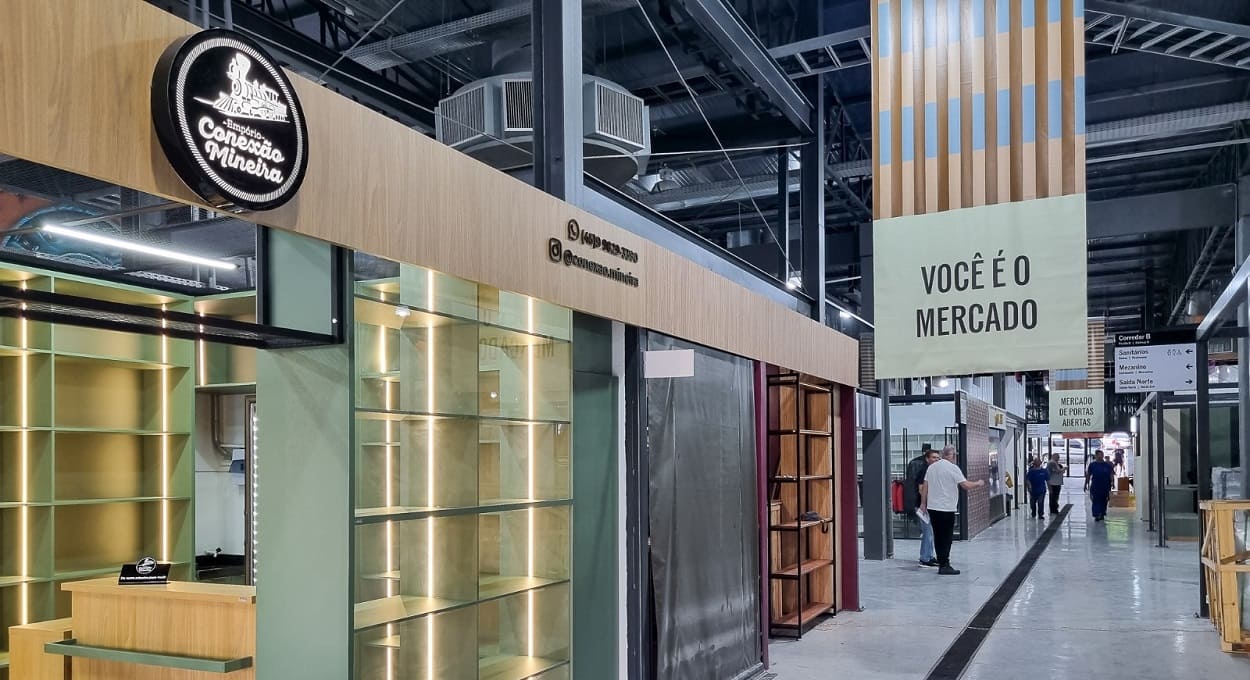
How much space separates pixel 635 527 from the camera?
17.8ft

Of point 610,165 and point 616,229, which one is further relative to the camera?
point 610,165

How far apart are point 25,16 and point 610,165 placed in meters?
4.55

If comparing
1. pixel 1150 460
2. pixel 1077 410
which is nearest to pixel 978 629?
pixel 1150 460

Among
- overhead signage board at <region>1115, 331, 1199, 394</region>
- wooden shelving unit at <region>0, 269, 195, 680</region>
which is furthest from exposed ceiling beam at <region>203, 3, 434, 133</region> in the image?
overhead signage board at <region>1115, 331, 1199, 394</region>

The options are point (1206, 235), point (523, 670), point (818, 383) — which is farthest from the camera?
point (1206, 235)

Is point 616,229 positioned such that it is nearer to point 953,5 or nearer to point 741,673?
point 953,5

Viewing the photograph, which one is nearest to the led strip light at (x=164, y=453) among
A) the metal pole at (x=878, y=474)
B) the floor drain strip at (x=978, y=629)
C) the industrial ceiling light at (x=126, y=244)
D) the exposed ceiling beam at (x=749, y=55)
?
the industrial ceiling light at (x=126, y=244)

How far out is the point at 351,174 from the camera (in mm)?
→ 3324

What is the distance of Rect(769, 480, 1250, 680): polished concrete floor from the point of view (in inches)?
277

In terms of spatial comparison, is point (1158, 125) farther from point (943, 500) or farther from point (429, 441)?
point (429, 441)

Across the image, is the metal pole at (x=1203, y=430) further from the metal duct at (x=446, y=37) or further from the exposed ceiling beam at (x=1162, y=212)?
the metal duct at (x=446, y=37)

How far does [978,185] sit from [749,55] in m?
4.07

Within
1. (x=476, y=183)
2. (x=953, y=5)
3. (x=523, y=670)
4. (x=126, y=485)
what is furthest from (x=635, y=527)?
(x=126, y=485)

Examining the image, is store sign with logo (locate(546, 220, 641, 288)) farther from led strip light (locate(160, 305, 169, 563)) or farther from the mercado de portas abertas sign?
led strip light (locate(160, 305, 169, 563))
